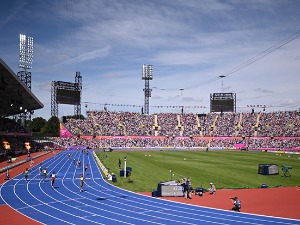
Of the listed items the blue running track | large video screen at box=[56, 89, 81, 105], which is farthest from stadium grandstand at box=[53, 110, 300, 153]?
the blue running track

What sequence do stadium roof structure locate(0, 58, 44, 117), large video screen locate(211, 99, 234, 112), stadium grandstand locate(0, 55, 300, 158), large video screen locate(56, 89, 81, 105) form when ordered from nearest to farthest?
stadium roof structure locate(0, 58, 44, 117), stadium grandstand locate(0, 55, 300, 158), large video screen locate(56, 89, 81, 105), large video screen locate(211, 99, 234, 112)

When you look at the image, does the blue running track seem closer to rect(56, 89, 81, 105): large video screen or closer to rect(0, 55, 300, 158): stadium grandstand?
rect(0, 55, 300, 158): stadium grandstand

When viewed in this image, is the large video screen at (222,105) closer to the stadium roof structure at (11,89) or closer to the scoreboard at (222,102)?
the scoreboard at (222,102)

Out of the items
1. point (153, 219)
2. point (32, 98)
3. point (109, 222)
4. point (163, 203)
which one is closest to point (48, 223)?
point (109, 222)

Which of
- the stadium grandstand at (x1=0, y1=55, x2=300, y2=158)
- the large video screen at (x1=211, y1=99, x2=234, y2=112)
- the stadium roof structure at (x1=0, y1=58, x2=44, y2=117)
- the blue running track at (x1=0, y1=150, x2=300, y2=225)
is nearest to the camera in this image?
the blue running track at (x1=0, y1=150, x2=300, y2=225)

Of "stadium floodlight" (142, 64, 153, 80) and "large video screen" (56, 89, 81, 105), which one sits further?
"stadium floodlight" (142, 64, 153, 80)

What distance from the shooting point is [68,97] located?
9756 cm

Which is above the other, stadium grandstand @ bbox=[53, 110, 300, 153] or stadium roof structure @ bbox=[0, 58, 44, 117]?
stadium roof structure @ bbox=[0, 58, 44, 117]

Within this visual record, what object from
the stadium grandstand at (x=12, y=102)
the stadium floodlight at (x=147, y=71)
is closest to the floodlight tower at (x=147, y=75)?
the stadium floodlight at (x=147, y=71)

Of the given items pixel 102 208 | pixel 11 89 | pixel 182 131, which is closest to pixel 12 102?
pixel 11 89

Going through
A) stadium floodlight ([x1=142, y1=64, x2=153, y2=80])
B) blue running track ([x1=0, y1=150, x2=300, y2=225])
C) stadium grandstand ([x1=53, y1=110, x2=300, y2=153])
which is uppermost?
stadium floodlight ([x1=142, y1=64, x2=153, y2=80])

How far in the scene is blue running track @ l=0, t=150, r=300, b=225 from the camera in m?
18.4

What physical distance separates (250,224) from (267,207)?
4958 mm

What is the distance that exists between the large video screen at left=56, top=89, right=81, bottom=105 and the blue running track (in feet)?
226
